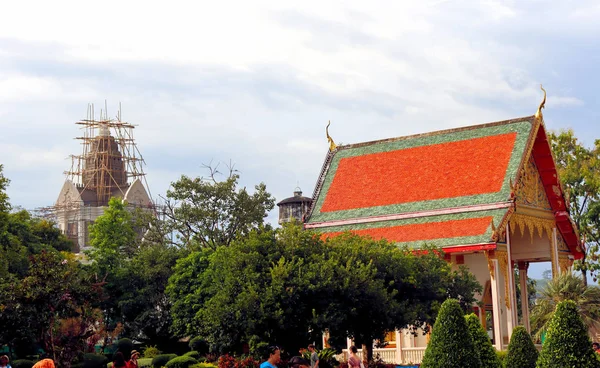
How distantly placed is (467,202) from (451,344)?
1724cm

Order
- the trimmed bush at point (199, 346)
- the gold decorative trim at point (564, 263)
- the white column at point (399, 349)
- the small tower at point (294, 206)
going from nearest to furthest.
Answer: the white column at point (399, 349) < the trimmed bush at point (199, 346) < the gold decorative trim at point (564, 263) < the small tower at point (294, 206)

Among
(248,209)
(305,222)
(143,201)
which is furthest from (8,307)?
(143,201)

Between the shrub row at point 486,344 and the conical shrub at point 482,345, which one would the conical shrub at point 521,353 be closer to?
the conical shrub at point 482,345

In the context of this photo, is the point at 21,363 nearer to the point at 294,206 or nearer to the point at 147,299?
the point at 147,299

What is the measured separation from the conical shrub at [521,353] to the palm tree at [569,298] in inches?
367

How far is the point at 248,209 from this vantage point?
43.6 meters

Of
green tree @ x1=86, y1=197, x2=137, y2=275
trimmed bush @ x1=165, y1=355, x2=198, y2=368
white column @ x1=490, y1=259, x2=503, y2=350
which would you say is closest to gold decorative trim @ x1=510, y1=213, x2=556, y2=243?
white column @ x1=490, y1=259, x2=503, y2=350

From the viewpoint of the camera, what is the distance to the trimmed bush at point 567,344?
1430 centimetres

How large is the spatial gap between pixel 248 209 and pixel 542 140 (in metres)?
16.1

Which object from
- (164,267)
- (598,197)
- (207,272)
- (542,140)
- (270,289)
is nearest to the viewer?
(270,289)

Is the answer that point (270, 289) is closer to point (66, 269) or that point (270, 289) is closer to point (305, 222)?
point (66, 269)

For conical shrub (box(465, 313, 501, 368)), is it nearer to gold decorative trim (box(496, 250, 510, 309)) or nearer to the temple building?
the temple building

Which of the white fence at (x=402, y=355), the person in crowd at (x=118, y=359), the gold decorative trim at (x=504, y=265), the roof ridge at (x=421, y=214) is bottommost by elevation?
the white fence at (x=402, y=355)

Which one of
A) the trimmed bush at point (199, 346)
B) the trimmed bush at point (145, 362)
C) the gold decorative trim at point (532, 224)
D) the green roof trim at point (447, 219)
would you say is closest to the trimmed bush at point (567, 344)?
the green roof trim at point (447, 219)
